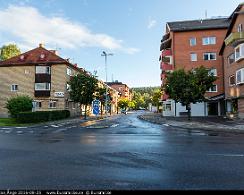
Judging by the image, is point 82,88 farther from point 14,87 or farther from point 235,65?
point 235,65

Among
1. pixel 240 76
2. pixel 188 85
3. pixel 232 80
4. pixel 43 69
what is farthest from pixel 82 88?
pixel 240 76

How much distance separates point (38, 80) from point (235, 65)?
33620 mm

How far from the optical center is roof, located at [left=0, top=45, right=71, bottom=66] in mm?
53406

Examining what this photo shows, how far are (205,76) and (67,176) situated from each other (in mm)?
30172

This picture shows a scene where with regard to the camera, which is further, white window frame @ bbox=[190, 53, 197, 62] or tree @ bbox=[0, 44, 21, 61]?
tree @ bbox=[0, 44, 21, 61]

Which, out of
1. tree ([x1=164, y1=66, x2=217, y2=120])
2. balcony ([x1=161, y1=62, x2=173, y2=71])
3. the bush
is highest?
balcony ([x1=161, y1=62, x2=173, y2=71])

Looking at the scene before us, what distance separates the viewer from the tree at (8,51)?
74125mm

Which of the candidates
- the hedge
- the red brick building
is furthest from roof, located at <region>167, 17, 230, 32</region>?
the hedge

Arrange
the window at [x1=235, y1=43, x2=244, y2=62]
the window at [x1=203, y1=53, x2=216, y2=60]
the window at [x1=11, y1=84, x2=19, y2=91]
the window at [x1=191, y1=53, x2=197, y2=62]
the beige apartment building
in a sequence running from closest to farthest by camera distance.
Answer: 1. the window at [x1=235, y1=43, x2=244, y2=62]
2. the window at [x1=203, y1=53, x2=216, y2=60]
3. the window at [x1=191, y1=53, x2=197, y2=62]
4. the beige apartment building
5. the window at [x1=11, y1=84, x2=19, y2=91]

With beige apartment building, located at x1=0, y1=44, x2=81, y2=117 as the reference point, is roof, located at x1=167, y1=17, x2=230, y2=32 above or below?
above

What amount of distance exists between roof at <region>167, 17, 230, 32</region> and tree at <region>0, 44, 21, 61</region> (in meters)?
41.2

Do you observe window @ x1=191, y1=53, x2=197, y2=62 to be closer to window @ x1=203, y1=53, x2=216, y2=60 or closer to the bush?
window @ x1=203, y1=53, x2=216, y2=60

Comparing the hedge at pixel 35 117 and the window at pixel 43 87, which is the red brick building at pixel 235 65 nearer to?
the hedge at pixel 35 117

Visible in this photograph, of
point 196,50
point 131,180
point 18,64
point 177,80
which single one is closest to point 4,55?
point 18,64
